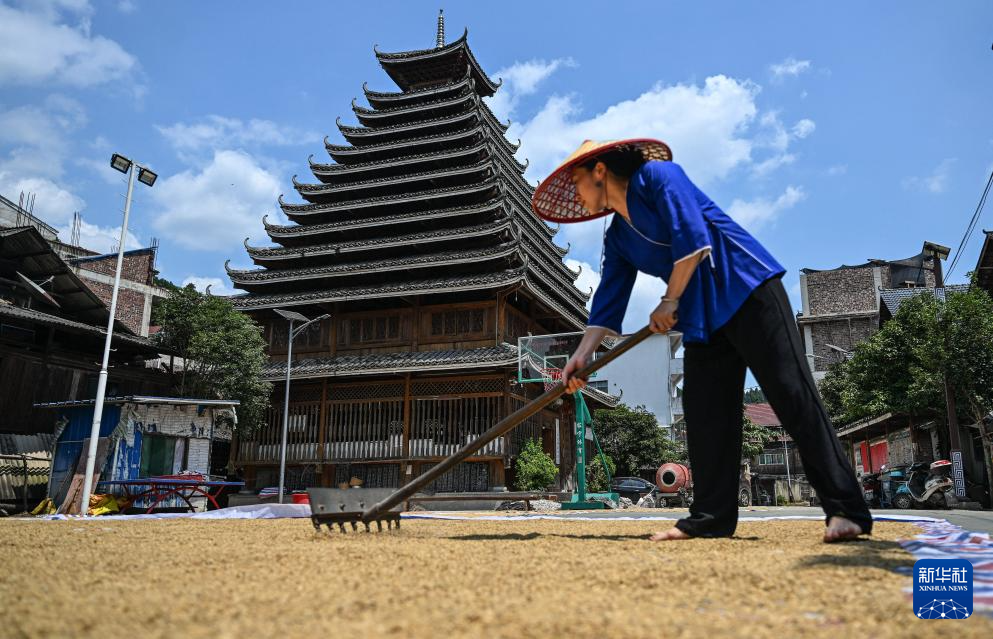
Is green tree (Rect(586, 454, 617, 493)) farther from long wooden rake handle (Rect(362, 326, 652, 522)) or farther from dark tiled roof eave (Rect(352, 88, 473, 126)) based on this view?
long wooden rake handle (Rect(362, 326, 652, 522))

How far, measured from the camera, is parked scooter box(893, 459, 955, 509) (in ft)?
45.0

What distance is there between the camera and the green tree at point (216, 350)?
17016 millimetres

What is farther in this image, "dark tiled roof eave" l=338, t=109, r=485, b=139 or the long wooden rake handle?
"dark tiled roof eave" l=338, t=109, r=485, b=139

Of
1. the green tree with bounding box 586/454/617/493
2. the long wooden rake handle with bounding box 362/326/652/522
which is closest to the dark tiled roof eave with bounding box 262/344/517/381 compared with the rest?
the green tree with bounding box 586/454/617/493

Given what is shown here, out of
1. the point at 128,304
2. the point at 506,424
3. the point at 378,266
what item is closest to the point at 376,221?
the point at 378,266

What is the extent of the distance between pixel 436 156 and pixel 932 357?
14.3 metres

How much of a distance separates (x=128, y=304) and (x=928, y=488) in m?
34.2

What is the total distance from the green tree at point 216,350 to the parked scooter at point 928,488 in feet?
51.1

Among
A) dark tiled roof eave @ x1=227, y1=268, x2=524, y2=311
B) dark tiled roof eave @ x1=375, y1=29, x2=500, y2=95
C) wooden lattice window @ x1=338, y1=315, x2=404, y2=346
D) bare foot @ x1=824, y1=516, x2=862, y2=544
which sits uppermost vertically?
dark tiled roof eave @ x1=375, y1=29, x2=500, y2=95

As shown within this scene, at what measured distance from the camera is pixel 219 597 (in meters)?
1.74

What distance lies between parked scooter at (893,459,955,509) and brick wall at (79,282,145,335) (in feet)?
107

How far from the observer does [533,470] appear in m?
16.4

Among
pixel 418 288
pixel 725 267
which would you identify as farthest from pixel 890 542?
pixel 418 288

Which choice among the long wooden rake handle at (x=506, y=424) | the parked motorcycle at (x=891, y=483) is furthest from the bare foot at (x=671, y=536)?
the parked motorcycle at (x=891, y=483)
